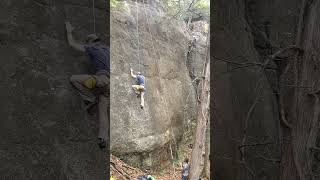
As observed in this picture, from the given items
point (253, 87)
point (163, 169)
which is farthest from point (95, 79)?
point (163, 169)

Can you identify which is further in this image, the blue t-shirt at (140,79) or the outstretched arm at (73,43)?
the blue t-shirt at (140,79)

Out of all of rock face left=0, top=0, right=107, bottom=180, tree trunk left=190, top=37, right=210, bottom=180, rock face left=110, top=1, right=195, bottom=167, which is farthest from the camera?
rock face left=110, top=1, right=195, bottom=167

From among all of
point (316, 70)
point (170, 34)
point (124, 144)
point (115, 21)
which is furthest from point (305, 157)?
point (170, 34)

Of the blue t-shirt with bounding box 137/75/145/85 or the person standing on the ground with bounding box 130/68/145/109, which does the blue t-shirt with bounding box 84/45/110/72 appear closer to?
the person standing on the ground with bounding box 130/68/145/109

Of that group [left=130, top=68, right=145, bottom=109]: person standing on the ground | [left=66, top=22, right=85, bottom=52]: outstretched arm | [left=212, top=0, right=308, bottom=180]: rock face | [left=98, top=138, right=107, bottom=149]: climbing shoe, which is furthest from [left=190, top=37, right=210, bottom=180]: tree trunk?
[left=66, top=22, right=85, bottom=52]: outstretched arm

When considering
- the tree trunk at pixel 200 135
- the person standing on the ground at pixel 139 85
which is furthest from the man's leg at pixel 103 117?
the person standing on the ground at pixel 139 85

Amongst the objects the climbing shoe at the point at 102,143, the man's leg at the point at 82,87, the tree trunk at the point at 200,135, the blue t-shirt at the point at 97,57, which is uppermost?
the blue t-shirt at the point at 97,57

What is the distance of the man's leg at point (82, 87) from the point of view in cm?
450

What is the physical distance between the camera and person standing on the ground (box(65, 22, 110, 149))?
449 cm

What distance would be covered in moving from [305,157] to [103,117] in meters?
2.01

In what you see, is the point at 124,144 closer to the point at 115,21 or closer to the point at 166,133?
the point at 166,133

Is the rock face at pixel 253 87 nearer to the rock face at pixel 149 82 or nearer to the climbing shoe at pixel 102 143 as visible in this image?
the climbing shoe at pixel 102 143

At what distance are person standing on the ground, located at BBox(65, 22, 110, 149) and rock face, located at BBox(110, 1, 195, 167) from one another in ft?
22.4

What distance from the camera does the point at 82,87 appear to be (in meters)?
4.52
